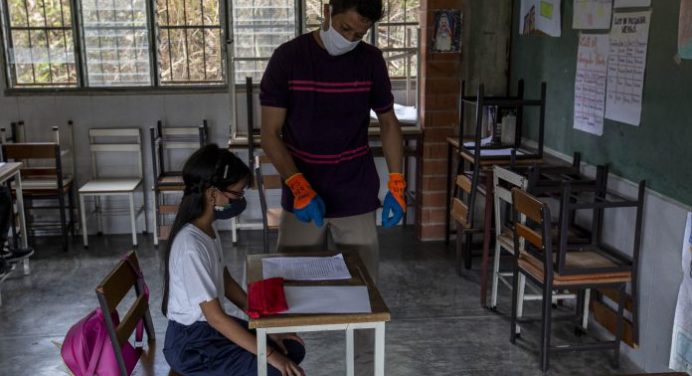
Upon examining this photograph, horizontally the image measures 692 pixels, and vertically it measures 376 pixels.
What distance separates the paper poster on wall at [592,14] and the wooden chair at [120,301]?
241 cm

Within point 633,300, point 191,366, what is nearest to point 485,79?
point 633,300

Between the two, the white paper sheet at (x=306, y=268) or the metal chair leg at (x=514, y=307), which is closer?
the white paper sheet at (x=306, y=268)

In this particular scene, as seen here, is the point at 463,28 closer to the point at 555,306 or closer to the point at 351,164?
the point at 555,306

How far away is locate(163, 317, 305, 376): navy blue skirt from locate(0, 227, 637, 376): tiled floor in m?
0.14

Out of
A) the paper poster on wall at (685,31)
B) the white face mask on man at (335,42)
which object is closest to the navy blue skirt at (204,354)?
the white face mask on man at (335,42)

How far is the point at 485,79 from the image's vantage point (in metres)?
4.66

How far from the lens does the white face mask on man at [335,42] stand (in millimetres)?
2232

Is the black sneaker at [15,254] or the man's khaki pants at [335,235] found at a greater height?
the man's khaki pants at [335,235]

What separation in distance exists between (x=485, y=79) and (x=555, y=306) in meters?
1.69

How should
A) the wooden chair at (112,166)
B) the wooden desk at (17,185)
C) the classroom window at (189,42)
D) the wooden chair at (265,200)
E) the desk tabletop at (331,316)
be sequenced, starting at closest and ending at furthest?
1. the desk tabletop at (331,316)
2. the wooden desk at (17,185)
3. the wooden chair at (265,200)
4. the wooden chair at (112,166)
5. the classroom window at (189,42)

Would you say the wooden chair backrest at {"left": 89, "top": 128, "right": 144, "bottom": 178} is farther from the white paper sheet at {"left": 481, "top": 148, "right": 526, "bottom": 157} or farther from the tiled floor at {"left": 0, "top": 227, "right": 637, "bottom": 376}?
the white paper sheet at {"left": 481, "top": 148, "right": 526, "bottom": 157}

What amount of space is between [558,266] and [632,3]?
121cm

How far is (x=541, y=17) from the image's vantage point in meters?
3.99

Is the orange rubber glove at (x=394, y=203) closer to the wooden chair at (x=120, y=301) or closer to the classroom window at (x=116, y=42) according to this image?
the wooden chair at (x=120, y=301)
